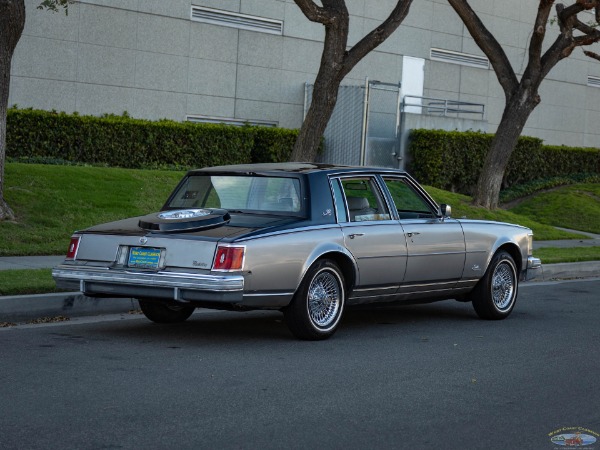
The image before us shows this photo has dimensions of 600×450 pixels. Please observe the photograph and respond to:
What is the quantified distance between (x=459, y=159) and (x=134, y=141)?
408 inches

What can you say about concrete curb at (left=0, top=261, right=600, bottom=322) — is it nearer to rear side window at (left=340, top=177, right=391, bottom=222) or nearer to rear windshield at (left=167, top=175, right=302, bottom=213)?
rear windshield at (left=167, top=175, right=302, bottom=213)

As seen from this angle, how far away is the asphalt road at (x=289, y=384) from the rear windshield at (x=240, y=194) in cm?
117

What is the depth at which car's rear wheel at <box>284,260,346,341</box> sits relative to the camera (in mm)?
9180

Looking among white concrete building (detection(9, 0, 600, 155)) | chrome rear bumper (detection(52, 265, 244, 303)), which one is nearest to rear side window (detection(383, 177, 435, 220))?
chrome rear bumper (detection(52, 265, 244, 303))

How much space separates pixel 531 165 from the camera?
33.5m

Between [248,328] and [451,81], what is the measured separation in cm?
2495

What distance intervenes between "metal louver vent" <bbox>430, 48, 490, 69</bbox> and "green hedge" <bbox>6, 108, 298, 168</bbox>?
791cm

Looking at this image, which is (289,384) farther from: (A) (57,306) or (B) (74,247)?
(A) (57,306)

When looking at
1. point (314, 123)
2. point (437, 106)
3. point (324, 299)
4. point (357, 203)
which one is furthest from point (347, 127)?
point (324, 299)

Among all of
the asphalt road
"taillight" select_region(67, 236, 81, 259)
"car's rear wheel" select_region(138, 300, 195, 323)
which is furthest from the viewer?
"car's rear wheel" select_region(138, 300, 195, 323)

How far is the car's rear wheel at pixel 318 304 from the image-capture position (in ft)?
30.1

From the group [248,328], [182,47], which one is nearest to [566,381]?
[248,328]

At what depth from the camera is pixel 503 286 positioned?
1157 centimetres

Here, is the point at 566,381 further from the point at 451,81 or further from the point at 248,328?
the point at 451,81
